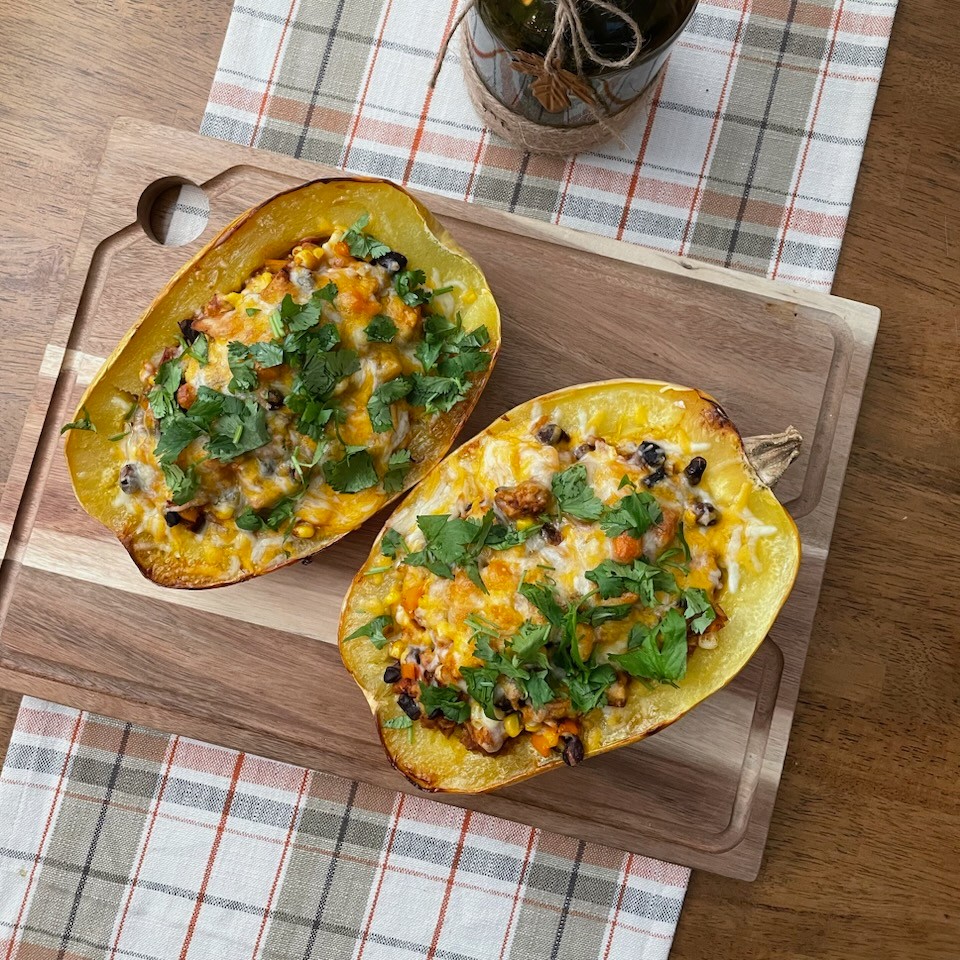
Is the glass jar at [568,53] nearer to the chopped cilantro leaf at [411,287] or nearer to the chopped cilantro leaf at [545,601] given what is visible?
the chopped cilantro leaf at [411,287]

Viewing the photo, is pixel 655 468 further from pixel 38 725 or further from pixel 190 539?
pixel 38 725

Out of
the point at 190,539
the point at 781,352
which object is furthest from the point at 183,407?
the point at 781,352

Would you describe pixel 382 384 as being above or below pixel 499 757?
above

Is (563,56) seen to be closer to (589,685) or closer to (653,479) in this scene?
(653,479)

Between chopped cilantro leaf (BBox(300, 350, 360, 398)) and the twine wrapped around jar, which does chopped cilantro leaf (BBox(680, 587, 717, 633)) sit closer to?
chopped cilantro leaf (BBox(300, 350, 360, 398))

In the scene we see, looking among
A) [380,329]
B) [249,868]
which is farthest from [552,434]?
[249,868]

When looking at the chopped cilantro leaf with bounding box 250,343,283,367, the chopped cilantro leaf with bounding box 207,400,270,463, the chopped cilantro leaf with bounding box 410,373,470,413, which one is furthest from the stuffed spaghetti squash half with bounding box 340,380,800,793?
the chopped cilantro leaf with bounding box 250,343,283,367

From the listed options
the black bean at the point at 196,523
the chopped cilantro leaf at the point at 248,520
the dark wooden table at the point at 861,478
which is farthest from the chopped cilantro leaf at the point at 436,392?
the dark wooden table at the point at 861,478
